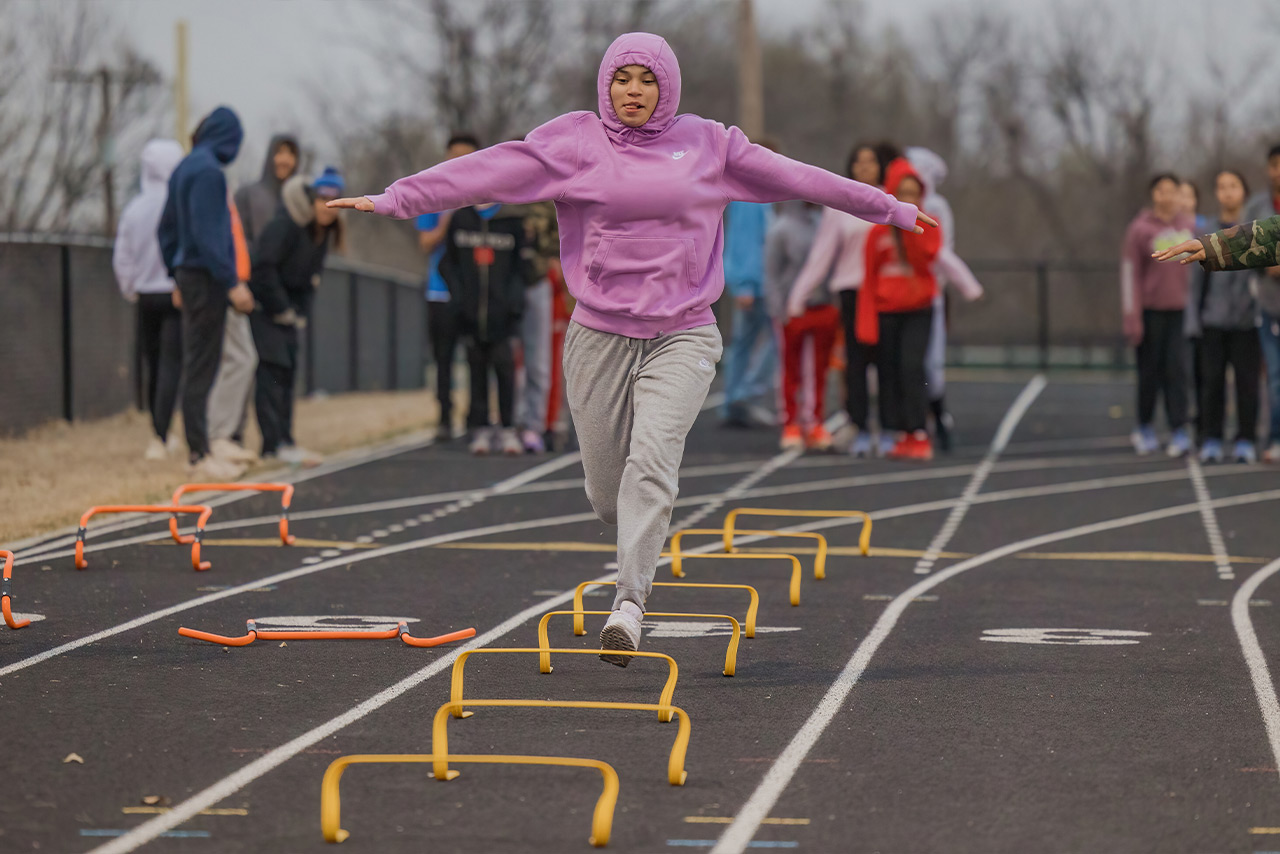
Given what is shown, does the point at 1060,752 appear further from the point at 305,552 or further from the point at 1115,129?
the point at 1115,129

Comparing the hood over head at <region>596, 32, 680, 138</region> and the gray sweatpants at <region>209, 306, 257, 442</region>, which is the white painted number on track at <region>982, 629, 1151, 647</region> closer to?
the hood over head at <region>596, 32, 680, 138</region>

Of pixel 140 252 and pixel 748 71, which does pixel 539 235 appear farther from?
pixel 748 71

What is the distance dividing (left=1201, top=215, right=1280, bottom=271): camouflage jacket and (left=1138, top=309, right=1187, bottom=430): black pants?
7.30 m

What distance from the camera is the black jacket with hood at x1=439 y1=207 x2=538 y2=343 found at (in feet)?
44.4

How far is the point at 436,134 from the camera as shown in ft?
119

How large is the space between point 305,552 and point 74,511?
6.17ft

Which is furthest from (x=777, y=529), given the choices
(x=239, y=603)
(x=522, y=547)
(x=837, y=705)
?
(x=837, y=705)

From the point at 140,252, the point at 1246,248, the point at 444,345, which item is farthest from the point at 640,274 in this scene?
the point at 444,345

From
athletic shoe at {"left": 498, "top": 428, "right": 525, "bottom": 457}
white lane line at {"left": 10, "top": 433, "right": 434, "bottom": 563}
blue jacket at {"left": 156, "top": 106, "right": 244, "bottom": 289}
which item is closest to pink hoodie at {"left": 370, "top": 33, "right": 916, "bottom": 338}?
white lane line at {"left": 10, "top": 433, "right": 434, "bottom": 563}

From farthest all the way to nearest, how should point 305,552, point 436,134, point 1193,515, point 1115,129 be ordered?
point 1115,129
point 436,134
point 1193,515
point 305,552

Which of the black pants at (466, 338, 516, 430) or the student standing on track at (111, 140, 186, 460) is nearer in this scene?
the student standing on track at (111, 140, 186, 460)

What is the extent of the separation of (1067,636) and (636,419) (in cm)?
205

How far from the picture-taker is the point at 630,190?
6.39 meters

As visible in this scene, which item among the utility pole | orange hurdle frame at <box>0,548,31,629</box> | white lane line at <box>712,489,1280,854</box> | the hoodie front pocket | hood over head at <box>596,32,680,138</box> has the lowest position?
white lane line at <box>712,489,1280,854</box>
